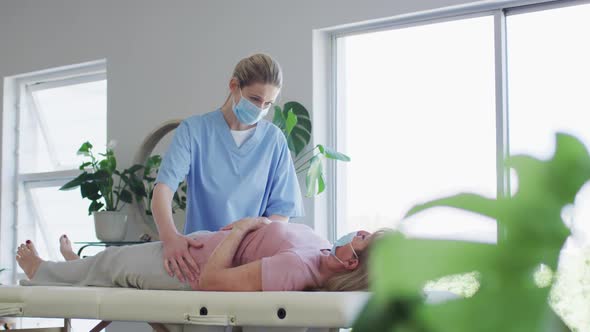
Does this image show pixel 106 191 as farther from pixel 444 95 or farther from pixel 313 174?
pixel 444 95

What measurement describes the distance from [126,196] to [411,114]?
1.66 meters

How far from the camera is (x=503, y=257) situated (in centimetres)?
12

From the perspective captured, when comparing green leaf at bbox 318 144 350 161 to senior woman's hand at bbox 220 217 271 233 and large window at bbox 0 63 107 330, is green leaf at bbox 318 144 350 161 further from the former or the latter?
large window at bbox 0 63 107 330

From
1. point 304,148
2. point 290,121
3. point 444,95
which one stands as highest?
point 444,95

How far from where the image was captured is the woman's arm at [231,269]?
2.00 meters

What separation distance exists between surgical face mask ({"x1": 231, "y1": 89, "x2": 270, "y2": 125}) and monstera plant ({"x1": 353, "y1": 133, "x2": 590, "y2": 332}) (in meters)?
2.48

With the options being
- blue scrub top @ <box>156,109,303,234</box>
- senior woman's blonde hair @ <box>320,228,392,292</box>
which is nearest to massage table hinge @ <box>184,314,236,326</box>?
senior woman's blonde hair @ <box>320,228,392,292</box>

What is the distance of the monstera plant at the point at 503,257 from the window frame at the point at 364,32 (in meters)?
3.41

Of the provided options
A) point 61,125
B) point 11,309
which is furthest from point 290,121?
point 61,125

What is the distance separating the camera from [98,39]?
186 inches

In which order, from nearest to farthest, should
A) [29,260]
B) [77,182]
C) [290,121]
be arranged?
1. [29,260]
2. [290,121]
3. [77,182]

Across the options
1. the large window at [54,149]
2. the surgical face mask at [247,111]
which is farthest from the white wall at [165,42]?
the surgical face mask at [247,111]

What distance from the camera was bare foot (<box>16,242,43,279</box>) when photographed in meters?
2.59

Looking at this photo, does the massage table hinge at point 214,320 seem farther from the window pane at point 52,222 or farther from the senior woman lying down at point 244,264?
the window pane at point 52,222
